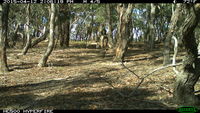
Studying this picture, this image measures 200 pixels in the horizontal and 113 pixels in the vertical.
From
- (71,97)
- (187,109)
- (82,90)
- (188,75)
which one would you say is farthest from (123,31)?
(187,109)

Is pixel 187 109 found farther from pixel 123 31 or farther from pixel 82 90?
pixel 123 31

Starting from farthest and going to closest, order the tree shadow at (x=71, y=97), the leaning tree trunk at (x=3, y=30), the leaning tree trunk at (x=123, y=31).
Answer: the leaning tree trunk at (x=123, y=31), the leaning tree trunk at (x=3, y=30), the tree shadow at (x=71, y=97)

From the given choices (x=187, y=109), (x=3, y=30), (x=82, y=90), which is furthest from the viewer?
(x=3, y=30)

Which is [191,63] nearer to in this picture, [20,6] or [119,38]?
[119,38]

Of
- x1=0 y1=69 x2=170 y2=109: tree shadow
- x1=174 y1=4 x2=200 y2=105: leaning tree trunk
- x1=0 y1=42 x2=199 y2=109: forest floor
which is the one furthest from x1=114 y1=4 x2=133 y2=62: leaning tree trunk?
x1=174 y1=4 x2=200 y2=105: leaning tree trunk

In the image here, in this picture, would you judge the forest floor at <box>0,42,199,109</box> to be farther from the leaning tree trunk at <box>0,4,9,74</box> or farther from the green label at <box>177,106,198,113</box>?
the leaning tree trunk at <box>0,4,9,74</box>

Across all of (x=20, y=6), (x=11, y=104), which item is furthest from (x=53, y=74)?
(x=20, y=6)

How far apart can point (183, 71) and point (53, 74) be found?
807 centimetres

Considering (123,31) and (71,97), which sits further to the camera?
(123,31)

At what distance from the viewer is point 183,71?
25.3ft

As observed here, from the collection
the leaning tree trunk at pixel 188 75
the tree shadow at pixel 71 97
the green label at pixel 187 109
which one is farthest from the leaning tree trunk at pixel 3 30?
the green label at pixel 187 109

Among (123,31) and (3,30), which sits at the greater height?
(3,30)

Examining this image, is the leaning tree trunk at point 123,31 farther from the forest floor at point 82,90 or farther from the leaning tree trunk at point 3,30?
the leaning tree trunk at point 3,30

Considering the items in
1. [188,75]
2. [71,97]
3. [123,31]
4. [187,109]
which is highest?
[123,31]
